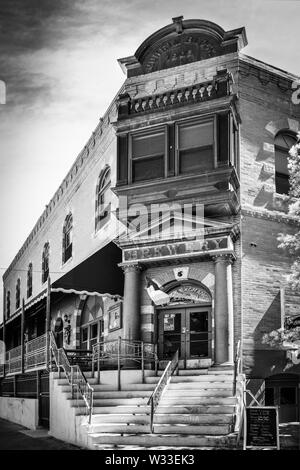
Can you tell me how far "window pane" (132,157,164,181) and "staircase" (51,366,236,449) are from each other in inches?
201

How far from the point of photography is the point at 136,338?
17016 mm

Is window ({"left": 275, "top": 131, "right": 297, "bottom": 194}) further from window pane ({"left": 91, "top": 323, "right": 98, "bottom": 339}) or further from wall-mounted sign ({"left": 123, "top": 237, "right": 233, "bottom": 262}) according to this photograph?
window pane ({"left": 91, "top": 323, "right": 98, "bottom": 339})

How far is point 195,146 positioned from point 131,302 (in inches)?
169

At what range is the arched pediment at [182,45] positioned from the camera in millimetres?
17781

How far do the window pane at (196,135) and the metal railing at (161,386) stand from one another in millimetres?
5400

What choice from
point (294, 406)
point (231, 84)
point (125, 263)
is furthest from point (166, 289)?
point (231, 84)

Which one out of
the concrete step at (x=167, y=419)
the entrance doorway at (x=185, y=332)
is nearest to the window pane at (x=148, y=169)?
the entrance doorway at (x=185, y=332)

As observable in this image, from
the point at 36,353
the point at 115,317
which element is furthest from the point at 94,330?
the point at 36,353

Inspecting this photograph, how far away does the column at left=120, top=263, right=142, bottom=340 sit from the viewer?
1706 centimetres

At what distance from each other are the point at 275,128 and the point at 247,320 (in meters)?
5.27

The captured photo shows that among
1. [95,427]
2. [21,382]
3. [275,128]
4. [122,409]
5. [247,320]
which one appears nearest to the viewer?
[95,427]

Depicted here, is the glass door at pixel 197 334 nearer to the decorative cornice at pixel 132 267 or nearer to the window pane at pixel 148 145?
the decorative cornice at pixel 132 267

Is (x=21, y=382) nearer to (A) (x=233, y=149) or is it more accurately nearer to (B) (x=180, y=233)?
(B) (x=180, y=233)

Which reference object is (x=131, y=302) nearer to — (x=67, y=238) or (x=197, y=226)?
(x=197, y=226)
